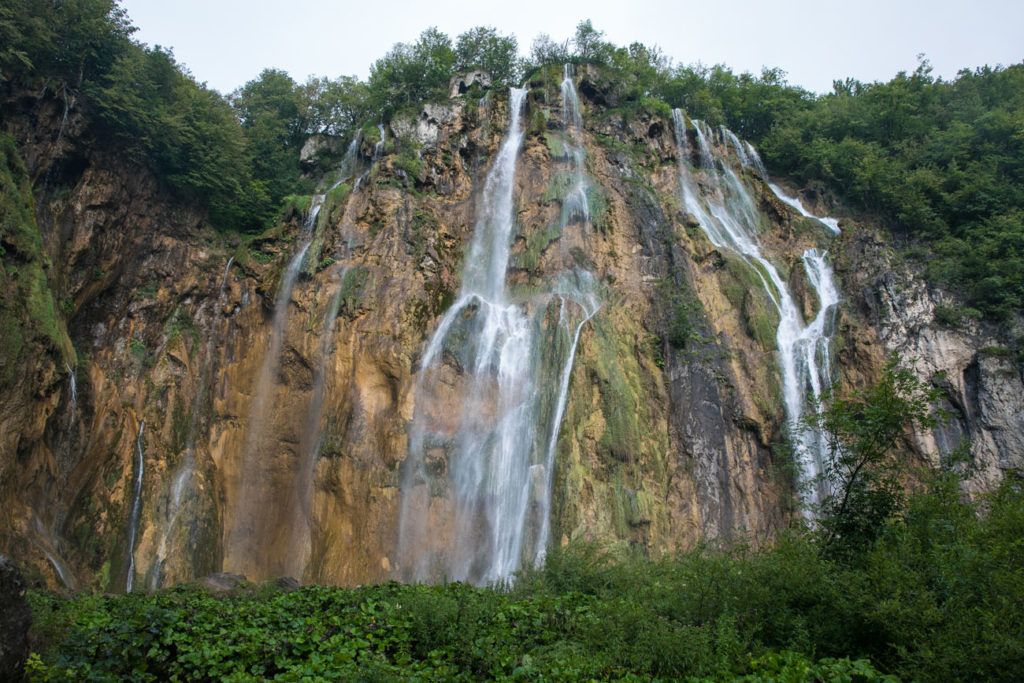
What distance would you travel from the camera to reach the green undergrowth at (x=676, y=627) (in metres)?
6.73

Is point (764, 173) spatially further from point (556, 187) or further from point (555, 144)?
point (556, 187)

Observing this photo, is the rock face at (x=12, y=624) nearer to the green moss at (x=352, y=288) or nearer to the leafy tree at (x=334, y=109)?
the green moss at (x=352, y=288)

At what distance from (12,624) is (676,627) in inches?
260

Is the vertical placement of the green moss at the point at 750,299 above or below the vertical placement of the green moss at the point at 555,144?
below

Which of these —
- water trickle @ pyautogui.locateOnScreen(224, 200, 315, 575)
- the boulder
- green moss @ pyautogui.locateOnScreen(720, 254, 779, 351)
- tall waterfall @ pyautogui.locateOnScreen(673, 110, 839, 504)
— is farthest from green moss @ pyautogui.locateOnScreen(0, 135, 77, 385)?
green moss @ pyautogui.locateOnScreen(720, 254, 779, 351)

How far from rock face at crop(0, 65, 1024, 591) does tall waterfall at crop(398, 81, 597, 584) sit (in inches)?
14.1

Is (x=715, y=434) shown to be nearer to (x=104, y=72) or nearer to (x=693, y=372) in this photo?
(x=693, y=372)

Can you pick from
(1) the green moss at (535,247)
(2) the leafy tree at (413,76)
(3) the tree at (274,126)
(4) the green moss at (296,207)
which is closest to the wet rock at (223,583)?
(1) the green moss at (535,247)

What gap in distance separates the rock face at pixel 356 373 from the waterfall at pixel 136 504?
10 cm

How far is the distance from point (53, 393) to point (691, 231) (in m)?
20.1

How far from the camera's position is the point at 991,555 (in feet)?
24.0

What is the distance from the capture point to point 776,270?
77.9 ft

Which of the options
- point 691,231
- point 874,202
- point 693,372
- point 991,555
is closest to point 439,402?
point 693,372

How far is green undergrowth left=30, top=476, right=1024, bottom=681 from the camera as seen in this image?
22.1 feet
